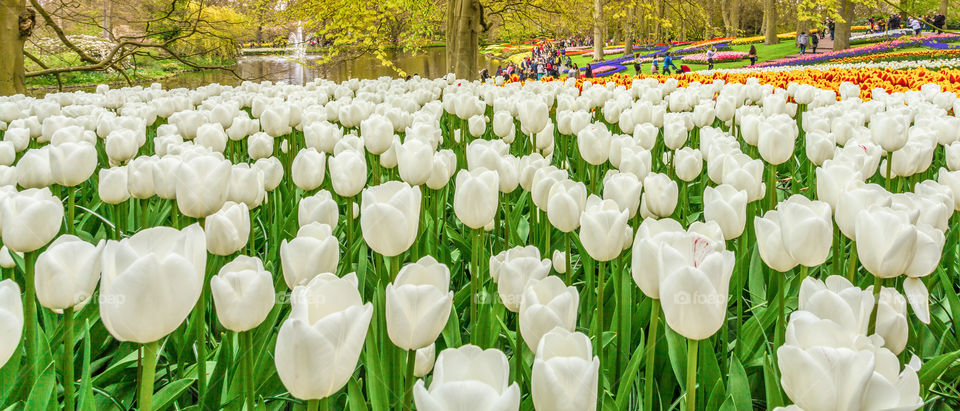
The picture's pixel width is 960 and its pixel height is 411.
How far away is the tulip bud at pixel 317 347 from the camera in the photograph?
0.81 m

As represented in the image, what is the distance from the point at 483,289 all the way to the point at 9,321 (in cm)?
119

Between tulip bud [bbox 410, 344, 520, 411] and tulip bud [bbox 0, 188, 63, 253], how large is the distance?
1.08 metres

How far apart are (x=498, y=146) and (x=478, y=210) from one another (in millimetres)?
837

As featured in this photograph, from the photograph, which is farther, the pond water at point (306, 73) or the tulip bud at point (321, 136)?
the pond water at point (306, 73)

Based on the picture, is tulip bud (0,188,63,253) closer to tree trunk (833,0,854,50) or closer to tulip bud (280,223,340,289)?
tulip bud (280,223,340,289)

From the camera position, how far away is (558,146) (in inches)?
172

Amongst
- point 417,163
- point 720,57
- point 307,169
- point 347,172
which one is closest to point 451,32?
point 307,169

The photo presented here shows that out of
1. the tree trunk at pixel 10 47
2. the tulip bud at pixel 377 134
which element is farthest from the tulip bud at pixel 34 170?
the tree trunk at pixel 10 47

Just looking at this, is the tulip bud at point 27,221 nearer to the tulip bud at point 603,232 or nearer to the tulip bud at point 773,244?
the tulip bud at point 603,232

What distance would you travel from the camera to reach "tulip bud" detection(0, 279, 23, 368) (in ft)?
2.94

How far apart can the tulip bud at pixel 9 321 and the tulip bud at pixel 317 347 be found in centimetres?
40

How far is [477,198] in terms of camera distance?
1.56 m

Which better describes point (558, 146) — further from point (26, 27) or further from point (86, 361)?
point (26, 27)

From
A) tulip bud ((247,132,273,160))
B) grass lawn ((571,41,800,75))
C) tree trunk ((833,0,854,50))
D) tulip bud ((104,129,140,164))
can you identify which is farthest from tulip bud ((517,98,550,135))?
tree trunk ((833,0,854,50))
